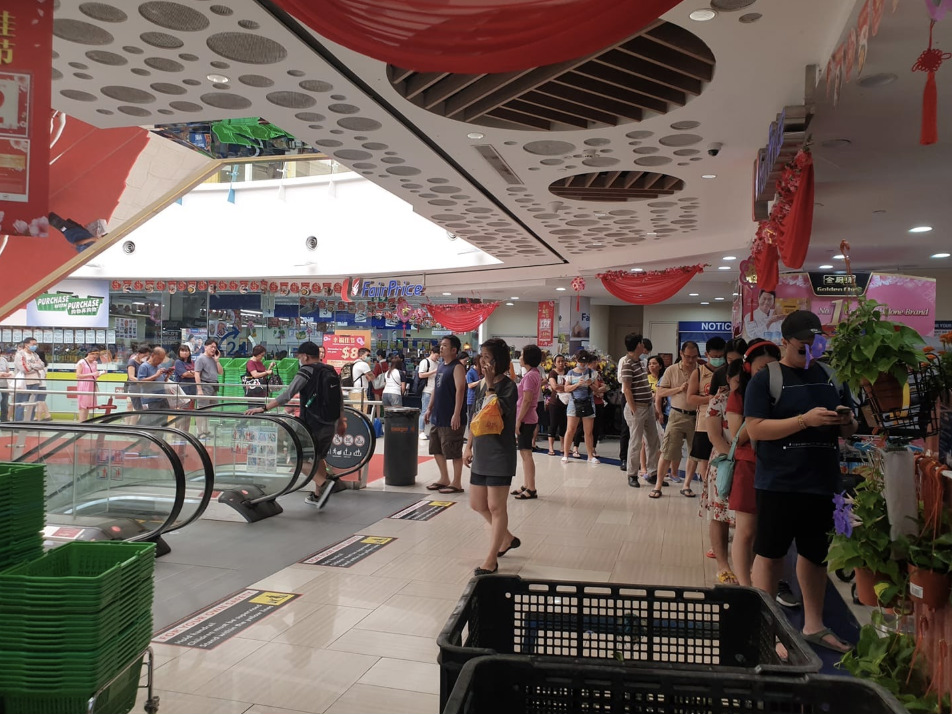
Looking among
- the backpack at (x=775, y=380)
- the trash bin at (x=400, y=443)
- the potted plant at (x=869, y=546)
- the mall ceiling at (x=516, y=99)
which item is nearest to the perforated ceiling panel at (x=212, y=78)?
the mall ceiling at (x=516, y=99)

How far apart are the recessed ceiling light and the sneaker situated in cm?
325

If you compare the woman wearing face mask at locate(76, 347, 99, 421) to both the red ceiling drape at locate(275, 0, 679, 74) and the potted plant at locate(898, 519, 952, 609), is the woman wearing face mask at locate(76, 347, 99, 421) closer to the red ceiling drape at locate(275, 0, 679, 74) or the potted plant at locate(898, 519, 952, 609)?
the red ceiling drape at locate(275, 0, 679, 74)

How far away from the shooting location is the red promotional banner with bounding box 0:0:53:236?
10.9ft

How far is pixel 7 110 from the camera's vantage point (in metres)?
3.29

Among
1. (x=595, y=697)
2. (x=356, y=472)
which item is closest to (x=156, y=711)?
(x=595, y=697)

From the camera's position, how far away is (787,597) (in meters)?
4.43

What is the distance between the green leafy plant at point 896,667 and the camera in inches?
101

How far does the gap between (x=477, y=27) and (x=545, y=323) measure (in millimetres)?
20237

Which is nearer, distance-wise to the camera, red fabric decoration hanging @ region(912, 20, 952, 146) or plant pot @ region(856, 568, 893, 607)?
red fabric decoration hanging @ region(912, 20, 952, 146)

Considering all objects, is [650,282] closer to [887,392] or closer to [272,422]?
[272,422]

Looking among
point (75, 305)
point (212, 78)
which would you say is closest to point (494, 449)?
point (212, 78)

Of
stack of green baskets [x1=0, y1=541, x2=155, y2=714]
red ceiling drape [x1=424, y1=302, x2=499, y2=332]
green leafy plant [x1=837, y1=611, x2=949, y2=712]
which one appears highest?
red ceiling drape [x1=424, y1=302, x2=499, y2=332]

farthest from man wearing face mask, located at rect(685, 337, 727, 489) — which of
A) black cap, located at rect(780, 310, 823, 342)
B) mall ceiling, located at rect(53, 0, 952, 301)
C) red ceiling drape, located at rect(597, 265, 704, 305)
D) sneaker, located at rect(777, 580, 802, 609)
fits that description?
red ceiling drape, located at rect(597, 265, 704, 305)

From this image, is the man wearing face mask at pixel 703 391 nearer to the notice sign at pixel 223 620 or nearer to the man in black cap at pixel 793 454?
the man in black cap at pixel 793 454
